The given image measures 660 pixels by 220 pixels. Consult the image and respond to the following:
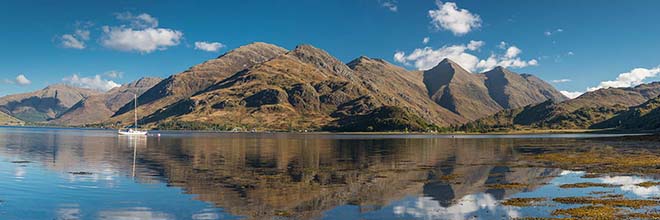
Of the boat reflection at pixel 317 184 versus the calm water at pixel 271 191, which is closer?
the calm water at pixel 271 191

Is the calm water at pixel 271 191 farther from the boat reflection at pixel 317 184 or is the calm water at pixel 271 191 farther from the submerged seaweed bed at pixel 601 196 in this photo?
the submerged seaweed bed at pixel 601 196

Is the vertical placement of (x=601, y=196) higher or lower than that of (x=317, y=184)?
higher

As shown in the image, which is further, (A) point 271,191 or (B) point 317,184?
(B) point 317,184

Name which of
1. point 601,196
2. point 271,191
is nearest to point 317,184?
point 271,191

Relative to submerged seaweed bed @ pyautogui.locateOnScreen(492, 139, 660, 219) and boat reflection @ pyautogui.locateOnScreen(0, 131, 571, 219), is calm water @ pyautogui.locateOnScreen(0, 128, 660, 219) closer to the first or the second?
boat reflection @ pyautogui.locateOnScreen(0, 131, 571, 219)

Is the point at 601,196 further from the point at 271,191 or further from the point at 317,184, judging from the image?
the point at 271,191

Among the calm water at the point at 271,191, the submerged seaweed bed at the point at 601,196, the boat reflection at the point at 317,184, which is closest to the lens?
the submerged seaweed bed at the point at 601,196

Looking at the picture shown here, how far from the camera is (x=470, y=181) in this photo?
60094 mm

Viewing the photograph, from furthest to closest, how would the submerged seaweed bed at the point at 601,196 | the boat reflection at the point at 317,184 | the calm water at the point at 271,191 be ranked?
1. the boat reflection at the point at 317,184
2. the calm water at the point at 271,191
3. the submerged seaweed bed at the point at 601,196

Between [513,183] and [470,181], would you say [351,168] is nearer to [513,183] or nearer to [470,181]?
[470,181]

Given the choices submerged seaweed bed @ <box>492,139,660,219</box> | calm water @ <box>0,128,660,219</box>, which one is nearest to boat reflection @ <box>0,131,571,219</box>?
calm water @ <box>0,128,660,219</box>

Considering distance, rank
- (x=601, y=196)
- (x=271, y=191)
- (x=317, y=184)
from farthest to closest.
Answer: (x=317, y=184) < (x=271, y=191) < (x=601, y=196)

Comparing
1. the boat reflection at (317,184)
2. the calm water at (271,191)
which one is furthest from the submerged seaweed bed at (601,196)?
the boat reflection at (317,184)

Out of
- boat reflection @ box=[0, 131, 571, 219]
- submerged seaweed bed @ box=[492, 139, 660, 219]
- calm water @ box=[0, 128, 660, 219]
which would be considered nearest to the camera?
submerged seaweed bed @ box=[492, 139, 660, 219]
